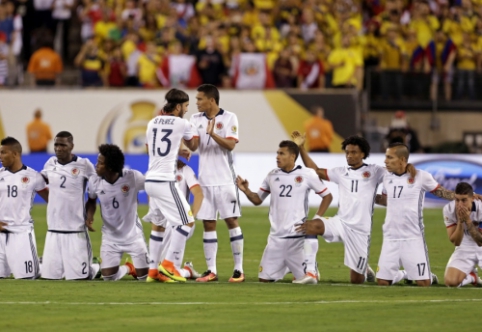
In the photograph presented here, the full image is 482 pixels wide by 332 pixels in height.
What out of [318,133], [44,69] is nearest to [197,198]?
[318,133]

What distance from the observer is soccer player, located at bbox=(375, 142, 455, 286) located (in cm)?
1186

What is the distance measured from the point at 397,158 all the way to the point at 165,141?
279 cm

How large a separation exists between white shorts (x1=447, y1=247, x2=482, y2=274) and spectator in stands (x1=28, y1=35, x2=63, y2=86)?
16646mm

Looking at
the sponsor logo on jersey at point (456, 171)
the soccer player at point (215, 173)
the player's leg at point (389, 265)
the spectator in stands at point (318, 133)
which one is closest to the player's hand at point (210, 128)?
the soccer player at point (215, 173)

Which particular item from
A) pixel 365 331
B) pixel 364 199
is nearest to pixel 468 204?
pixel 364 199

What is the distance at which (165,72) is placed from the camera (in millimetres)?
25797

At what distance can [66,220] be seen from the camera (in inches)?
485

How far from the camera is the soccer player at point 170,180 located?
457 inches

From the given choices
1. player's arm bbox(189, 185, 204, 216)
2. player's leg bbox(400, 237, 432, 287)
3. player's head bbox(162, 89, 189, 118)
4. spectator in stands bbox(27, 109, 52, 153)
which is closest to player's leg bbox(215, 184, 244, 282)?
player's arm bbox(189, 185, 204, 216)

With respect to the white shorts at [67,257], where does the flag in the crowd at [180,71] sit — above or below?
above

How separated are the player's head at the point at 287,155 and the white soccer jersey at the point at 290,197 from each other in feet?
0.33

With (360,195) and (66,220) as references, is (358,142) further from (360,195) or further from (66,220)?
(66,220)

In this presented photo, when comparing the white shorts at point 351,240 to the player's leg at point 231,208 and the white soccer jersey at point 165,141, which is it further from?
the white soccer jersey at point 165,141

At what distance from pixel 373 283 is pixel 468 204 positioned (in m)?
1.50
